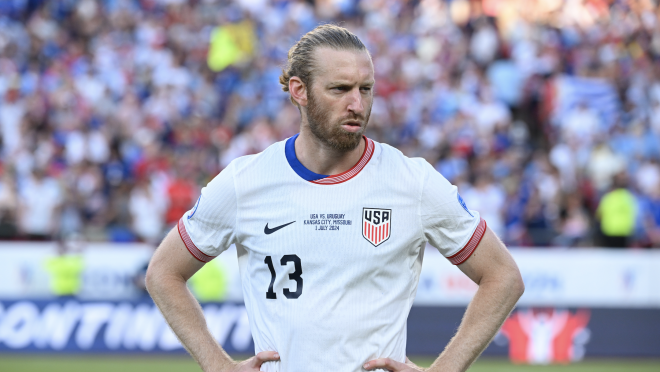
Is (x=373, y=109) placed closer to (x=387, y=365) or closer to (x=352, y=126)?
(x=352, y=126)

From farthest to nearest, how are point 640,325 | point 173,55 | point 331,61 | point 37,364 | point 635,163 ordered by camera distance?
point 173,55
point 635,163
point 640,325
point 37,364
point 331,61

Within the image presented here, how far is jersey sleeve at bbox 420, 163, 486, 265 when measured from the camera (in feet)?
11.2

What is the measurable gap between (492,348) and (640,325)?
6.72ft

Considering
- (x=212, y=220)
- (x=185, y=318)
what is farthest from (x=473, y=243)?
(x=185, y=318)

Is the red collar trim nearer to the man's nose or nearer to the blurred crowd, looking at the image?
the man's nose

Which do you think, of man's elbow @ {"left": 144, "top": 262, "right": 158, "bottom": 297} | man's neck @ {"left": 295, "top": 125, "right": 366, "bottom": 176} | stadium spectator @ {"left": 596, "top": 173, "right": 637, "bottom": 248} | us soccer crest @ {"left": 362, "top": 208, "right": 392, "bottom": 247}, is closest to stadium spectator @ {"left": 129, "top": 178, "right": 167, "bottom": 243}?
stadium spectator @ {"left": 596, "top": 173, "right": 637, "bottom": 248}

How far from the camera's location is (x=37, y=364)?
11.5 metres

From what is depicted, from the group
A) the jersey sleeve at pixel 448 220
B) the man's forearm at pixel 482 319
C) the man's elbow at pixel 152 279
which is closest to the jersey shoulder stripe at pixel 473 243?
the jersey sleeve at pixel 448 220

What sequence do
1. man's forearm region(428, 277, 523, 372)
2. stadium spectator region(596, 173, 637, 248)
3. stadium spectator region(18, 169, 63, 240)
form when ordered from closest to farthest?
man's forearm region(428, 277, 523, 372)
stadium spectator region(18, 169, 63, 240)
stadium spectator region(596, 173, 637, 248)

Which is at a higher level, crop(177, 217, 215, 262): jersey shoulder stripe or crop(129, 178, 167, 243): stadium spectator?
crop(177, 217, 215, 262): jersey shoulder stripe

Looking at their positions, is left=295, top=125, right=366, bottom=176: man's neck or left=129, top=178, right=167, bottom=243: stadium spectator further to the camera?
left=129, top=178, right=167, bottom=243: stadium spectator

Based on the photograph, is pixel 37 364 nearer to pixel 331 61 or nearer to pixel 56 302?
pixel 56 302

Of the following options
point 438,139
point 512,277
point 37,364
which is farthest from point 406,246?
point 438,139

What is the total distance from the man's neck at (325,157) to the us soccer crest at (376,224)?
0.21 metres
